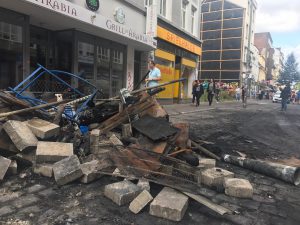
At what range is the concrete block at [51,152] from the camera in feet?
15.0

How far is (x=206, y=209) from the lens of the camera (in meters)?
3.64

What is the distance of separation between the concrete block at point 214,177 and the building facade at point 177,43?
1392 cm

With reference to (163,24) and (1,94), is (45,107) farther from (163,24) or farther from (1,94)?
(163,24)

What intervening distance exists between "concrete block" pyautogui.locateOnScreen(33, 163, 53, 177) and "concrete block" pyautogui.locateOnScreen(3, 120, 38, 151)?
0.37 m

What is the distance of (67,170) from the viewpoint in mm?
4180

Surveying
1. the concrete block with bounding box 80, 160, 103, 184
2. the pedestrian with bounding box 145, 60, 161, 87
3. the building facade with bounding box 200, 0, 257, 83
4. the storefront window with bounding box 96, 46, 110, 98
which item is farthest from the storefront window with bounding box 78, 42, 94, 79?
the building facade with bounding box 200, 0, 257, 83

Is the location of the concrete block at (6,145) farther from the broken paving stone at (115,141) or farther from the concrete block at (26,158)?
the broken paving stone at (115,141)

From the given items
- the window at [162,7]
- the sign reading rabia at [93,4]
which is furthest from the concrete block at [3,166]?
the window at [162,7]

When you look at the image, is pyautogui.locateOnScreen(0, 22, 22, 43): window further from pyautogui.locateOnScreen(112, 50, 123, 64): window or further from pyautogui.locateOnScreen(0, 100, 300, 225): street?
pyautogui.locateOnScreen(0, 100, 300, 225): street

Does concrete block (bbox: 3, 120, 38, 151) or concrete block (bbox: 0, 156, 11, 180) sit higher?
concrete block (bbox: 3, 120, 38, 151)

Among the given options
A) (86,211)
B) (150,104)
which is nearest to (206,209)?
(86,211)

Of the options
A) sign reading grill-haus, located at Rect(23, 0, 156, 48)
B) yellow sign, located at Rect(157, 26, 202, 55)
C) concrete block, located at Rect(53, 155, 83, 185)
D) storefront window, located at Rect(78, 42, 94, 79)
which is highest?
yellow sign, located at Rect(157, 26, 202, 55)

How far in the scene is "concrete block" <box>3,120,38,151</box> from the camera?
4680 millimetres

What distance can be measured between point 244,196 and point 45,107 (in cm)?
378
